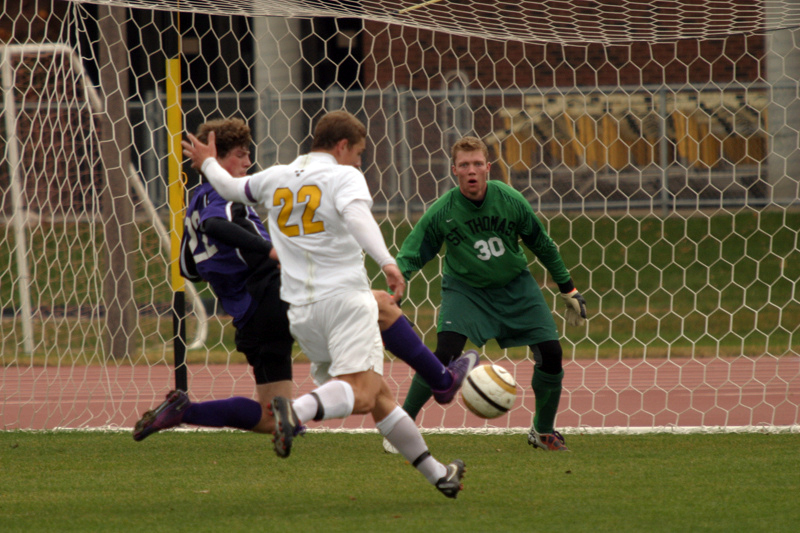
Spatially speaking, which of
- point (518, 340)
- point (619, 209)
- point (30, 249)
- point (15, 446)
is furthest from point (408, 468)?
point (619, 209)

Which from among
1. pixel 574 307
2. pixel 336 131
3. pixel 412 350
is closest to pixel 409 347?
pixel 412 350

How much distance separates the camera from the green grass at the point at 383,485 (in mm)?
4027

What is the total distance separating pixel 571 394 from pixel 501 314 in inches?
94.4

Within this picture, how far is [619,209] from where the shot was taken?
1152 cm

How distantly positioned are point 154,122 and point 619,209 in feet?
20.5

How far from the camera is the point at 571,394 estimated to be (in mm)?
7883

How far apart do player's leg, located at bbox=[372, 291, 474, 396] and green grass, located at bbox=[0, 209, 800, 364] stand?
2.95 meters

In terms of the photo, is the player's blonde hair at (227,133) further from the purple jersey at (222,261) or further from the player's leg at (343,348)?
the player's leg at (343,348)

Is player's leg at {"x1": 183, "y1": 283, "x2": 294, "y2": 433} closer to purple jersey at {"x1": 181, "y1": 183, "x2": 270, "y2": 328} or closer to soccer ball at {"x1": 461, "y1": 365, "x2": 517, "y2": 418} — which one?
purple jersey at {"x1": 181, "y1": 183, "x2": 270, "y2": 328}

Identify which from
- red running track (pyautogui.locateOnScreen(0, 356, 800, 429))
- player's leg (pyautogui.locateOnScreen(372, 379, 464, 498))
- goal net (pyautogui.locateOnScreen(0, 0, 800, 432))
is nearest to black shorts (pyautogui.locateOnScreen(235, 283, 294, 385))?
player's leg (pyautogui.locateOnScreen(372, 379, 464, 498))

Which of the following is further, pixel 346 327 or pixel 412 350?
pixel 412 350

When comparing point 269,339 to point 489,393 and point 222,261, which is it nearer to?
point 222,261

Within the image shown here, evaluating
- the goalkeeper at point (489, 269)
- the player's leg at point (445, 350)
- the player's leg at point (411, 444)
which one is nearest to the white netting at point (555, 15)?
the goalkeeper at point (489, 269)

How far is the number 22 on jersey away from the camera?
13.4 ft
